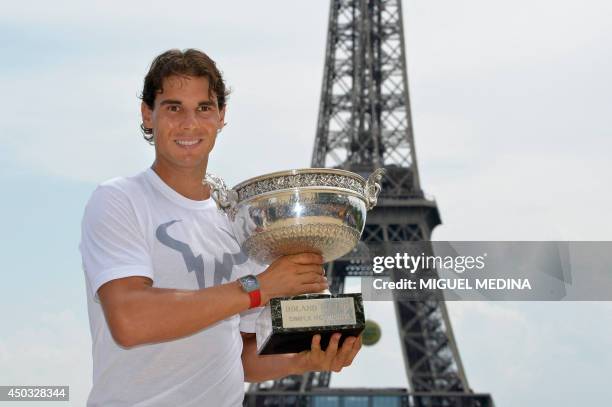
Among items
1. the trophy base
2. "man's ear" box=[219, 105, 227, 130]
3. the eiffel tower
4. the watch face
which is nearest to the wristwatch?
the watch face

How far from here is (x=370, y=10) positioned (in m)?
40.9

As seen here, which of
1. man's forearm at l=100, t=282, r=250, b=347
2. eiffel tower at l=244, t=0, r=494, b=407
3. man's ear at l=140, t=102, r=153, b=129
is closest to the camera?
man's forearm at l=100, t=282, r=250, b=347

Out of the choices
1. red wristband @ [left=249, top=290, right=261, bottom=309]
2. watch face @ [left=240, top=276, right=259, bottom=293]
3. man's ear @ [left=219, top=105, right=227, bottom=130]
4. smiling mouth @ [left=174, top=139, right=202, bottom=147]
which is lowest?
red wristband @ [left=249, top=290, right=261, bottom=309]

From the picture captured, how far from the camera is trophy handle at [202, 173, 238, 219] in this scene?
340 centimetres

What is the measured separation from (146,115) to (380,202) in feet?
107

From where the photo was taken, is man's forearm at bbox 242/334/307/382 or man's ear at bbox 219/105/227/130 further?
man's forearm at bbox 242/334/307/382

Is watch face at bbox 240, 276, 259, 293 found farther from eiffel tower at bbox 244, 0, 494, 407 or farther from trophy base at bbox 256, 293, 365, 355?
eiffel tower at bbox 244, 0, 494, 407

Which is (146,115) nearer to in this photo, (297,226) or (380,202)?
(297,226)

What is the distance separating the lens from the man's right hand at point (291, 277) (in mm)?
3105

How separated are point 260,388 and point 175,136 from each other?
33292mm

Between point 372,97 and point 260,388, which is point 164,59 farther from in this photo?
point 372,97

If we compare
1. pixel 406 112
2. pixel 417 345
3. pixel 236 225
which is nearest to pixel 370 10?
pixel 406 112

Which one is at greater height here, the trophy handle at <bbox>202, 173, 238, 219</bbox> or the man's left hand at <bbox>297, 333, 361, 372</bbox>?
the trophy handle at <bbox>202, 173, 238, 219</bbox>

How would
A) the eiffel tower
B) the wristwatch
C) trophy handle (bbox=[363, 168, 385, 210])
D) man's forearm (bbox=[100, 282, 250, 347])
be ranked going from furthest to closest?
the eiffel tower
trophy handle (bbox=[363, 168, 385, 210])
the wristwatch
man's forearm (bbox=[100, 282, 250, 347])
